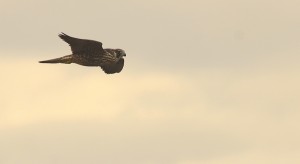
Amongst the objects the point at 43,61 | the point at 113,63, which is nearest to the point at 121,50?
the point at 113,63

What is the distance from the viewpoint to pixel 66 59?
49250mm

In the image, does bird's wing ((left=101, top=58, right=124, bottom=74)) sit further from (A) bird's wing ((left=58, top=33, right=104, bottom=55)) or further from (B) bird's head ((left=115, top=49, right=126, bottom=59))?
(A) bird's wing ((left=58, top=33, right=104, bottom=55))

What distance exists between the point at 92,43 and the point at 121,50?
70.4 inches

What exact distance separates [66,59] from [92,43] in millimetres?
1559

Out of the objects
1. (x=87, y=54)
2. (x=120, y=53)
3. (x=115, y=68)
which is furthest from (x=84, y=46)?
(x=115, y=68)

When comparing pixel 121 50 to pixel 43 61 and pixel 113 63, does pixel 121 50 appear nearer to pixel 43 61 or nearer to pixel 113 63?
pixel 113 63

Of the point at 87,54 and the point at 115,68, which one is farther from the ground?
the point at 115,68

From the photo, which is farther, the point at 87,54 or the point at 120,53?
the point at 120,53

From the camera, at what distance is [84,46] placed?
1929 inches

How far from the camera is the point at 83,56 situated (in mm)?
49062

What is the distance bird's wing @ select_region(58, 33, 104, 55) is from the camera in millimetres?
48653

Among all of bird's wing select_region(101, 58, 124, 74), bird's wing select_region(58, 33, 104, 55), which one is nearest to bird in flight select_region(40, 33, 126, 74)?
bird's wing select_region(58, 33, 104, 55)

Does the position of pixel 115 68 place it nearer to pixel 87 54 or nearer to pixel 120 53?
pixel 120 53

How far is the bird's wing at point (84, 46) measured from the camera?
160ft
